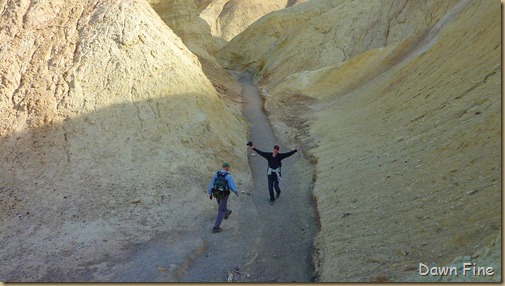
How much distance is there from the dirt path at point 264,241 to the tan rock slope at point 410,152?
0.48 m

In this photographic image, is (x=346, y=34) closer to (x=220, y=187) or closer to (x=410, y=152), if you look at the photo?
(x=410, y=152)

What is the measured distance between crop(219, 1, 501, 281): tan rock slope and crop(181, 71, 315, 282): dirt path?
0.48 m

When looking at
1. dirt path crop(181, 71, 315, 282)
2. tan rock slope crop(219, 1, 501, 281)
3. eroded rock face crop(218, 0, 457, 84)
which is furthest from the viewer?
eroded rock face crop(218, 0, 457, 84)

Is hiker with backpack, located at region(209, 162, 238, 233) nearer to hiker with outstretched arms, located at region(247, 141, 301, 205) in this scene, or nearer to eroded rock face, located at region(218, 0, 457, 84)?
hiker with outstretched arms, located at region(247, 141, 301, 205)

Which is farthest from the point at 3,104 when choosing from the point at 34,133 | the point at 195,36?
the point at 195,36

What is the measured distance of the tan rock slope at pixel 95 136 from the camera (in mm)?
9547

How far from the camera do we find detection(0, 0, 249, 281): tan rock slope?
31.3 feet

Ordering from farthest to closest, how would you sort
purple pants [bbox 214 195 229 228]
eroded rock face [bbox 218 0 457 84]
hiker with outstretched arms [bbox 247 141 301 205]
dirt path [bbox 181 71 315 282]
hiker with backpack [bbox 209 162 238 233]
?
eroded rock face [bbox 218 0 457 84] → hiker with outstretched arms [bbox 247 141 301 205] → purple pants [bbox 214 195 229 228] → hiker with backpack [bbox 209 162 238 233] → dirt path [bbox 181 71 315 282]

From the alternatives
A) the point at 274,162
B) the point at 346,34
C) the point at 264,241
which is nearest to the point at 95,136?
the point at 274,162

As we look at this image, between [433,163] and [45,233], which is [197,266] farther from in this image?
[433,163]

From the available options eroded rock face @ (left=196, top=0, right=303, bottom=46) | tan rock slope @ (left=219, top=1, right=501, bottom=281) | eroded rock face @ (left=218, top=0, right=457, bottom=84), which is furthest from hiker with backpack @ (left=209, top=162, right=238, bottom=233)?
eroded rock face @ (left=196, top=0, right=303, bottom=46)

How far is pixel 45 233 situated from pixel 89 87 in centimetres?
550

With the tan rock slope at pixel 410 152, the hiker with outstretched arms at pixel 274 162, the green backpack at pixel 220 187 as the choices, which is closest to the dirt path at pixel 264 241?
the tan rock slope at pixel 410 152

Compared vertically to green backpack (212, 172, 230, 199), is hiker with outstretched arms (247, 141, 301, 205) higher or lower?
higher
